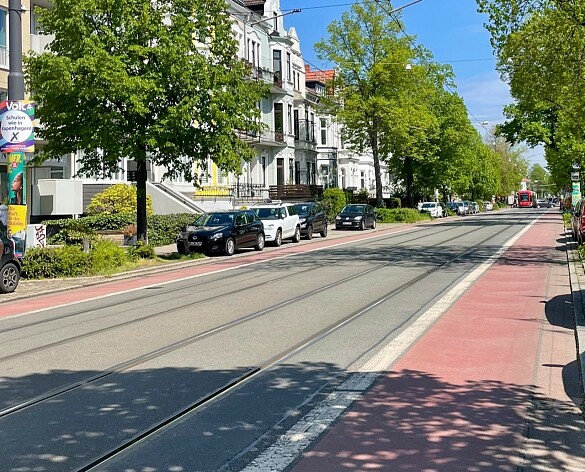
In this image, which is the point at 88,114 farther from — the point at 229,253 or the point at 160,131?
the point at 229,253

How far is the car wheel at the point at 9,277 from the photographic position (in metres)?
15.2

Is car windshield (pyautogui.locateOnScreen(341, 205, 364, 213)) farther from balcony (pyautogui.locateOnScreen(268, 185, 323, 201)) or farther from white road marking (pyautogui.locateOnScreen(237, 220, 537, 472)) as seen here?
white road marking (pyautogui.locateOnScreen(237, 220, 537, 472))

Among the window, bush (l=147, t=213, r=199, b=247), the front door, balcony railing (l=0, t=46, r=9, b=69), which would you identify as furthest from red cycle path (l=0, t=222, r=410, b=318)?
the window

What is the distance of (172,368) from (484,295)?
24.1ft

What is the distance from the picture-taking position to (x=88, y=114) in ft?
67.2

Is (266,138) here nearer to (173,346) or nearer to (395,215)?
(395,215)

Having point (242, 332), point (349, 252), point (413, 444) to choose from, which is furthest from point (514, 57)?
point (413, 444)

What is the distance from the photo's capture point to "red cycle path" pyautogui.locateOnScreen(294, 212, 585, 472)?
4.91 metres

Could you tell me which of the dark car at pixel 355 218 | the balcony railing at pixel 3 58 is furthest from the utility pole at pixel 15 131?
the dark car at pixel 355 218

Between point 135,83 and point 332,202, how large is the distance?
107ft

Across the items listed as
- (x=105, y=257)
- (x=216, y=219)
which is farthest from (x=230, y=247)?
(x=105, y=257)

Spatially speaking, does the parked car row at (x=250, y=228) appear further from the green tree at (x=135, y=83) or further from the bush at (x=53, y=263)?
the bush at (x=53, y=263)

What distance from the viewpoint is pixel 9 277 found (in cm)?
1544

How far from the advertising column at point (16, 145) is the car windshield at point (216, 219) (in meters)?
10.8
